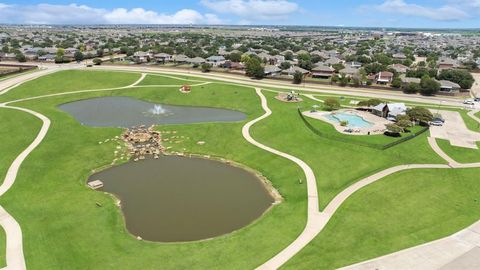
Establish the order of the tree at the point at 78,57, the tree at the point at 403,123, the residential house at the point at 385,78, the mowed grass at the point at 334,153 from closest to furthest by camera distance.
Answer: the mowed grass at the point at 334,153 → the tree at the point at 403,123 → the residential house at the point at 385,78 → the tree at the point at 78,57

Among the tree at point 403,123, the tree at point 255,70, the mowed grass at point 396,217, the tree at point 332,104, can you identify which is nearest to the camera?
the mowed grass at point 396,217

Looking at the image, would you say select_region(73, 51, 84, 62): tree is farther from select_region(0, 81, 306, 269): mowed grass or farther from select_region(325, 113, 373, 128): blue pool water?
select_region(325, 113, 373, 128): blue pool water

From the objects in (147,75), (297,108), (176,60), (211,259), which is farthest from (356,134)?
(176,60)

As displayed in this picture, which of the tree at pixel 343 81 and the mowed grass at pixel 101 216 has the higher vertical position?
the tree at pixel 343 81

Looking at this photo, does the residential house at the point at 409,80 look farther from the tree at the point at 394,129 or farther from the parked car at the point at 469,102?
the tree at the point at 394,129

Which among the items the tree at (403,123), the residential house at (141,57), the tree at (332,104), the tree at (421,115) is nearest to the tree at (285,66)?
the tree at (332,104)

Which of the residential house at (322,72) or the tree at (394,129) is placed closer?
the tree at (394,129)

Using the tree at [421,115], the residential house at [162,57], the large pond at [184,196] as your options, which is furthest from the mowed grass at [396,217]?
the residential house at [162,57]

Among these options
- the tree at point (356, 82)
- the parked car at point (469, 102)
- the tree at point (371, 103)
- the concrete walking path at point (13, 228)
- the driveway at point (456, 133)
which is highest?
the tree at point (356, 82)
